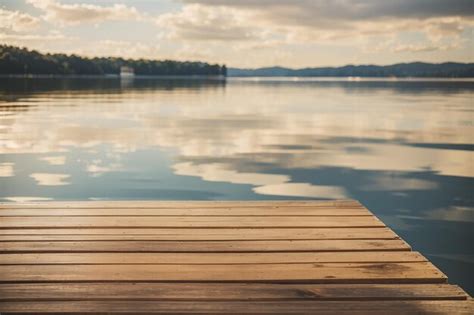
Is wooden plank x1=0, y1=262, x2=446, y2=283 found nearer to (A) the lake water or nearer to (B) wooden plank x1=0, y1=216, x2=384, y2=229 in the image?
(B) wooden plank x1=0, y1=216, x2=384, y2=229

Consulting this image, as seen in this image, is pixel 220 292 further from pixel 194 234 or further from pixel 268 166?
pixel 268 166

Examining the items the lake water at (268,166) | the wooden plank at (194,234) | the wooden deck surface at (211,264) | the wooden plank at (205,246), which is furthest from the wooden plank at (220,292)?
the lake water at (268,166)

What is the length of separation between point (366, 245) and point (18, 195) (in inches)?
243

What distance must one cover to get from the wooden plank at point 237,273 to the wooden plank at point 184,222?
877 millimetres

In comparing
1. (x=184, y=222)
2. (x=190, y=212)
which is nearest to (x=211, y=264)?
(x=184, y=222)

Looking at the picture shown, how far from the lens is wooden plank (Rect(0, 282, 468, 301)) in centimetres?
292

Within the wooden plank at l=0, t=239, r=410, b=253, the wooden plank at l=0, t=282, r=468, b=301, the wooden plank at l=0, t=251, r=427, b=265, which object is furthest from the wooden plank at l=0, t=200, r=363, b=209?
the wooden plank at l=0, t=282, r=468, b=301

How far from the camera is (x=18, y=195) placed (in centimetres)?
853

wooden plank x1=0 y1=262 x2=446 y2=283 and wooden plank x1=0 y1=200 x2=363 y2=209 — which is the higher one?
wooden plank x1=0 y1=262 x2=446 y2=283

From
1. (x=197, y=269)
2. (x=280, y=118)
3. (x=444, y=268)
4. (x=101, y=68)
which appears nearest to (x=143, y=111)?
(x=280, y=118)

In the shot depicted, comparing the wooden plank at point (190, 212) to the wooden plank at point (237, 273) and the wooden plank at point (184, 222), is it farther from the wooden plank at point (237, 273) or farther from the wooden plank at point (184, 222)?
the wooden plank at point (237, 273)

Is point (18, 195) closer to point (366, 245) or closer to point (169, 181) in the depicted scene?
point (169, 181)

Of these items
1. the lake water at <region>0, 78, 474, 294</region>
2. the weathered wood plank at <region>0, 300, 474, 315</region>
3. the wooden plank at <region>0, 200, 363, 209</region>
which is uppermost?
the weathered wood plank at <region>0, 300, 474, 315</region>

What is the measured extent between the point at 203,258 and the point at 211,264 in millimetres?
117
